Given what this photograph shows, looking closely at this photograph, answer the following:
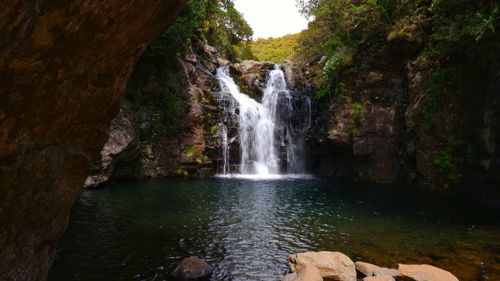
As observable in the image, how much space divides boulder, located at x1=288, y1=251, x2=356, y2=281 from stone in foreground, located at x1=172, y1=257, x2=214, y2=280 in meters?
2.02

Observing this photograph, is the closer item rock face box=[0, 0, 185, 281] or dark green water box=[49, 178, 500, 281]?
rock face box=[0, 0, 185, 281]

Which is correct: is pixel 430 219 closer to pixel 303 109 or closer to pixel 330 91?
pixel 330 91

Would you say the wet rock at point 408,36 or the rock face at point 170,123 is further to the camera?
the rock face at point 170,123

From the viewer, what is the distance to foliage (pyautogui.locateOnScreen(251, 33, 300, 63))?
60706mm

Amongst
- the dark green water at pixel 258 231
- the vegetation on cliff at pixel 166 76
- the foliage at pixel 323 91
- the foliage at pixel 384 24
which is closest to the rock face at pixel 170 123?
the vegetation on cliff at pixel 166 76

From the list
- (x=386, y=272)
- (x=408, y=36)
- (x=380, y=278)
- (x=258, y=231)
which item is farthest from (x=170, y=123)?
(x=380, y=278)

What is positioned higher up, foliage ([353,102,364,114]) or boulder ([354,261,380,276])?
foliage ([353,102,364,114])

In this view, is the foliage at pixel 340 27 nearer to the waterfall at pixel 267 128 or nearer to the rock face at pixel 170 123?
the waterfall at pixel 267 128

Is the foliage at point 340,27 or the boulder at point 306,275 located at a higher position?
the foliage at point 340,27

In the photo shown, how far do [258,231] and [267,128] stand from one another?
58.5 feet

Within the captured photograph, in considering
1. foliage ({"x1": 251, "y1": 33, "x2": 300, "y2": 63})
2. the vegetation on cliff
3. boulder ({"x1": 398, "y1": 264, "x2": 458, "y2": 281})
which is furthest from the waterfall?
foliage ({"x1": 251, "y1": 33, "x2": 300, "y2": 63})

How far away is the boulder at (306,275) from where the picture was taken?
7.97 meters

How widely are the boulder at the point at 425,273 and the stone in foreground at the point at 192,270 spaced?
436 cm

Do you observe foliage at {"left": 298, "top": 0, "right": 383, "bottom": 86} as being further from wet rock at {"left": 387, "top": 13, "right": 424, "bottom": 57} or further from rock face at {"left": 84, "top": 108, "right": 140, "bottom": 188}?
rock face at {"left": 84, "top": 108, "right": 140, "bottom": 188}
